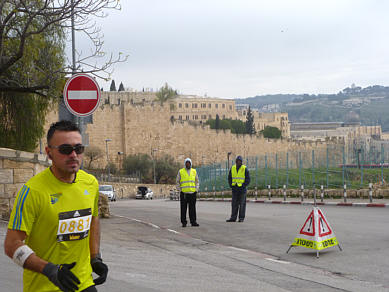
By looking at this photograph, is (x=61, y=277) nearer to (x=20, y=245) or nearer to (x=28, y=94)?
(x=20, y=245)

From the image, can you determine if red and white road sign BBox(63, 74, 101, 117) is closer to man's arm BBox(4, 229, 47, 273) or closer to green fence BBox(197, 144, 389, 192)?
man's arm BBox(4, 229, 47, 273)

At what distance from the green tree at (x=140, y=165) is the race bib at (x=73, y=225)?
233 ft

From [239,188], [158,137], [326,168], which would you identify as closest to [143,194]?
[326,168]

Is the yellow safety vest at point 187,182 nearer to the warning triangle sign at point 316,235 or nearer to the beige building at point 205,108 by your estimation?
the warning triangle sign at point 316,235

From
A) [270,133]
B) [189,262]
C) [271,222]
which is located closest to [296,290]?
[189,262]

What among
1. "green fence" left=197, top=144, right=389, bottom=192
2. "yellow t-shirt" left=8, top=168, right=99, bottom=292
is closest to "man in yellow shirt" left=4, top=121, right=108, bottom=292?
"yellow t-shirt" left=8, top=168, right=99, bottom=292

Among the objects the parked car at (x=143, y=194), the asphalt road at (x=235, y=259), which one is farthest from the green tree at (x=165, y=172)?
the asphalt road at (x=235, y=259)

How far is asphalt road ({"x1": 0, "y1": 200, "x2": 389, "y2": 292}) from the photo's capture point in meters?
7.40

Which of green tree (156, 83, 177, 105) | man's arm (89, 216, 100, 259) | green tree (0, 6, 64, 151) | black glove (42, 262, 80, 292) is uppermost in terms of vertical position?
green tree (156, 83, 177, 105)

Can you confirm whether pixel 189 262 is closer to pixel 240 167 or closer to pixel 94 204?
pixel 94 204

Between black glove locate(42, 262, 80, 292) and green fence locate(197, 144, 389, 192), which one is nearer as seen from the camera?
→ black glove locate(42, 262, 80, 292)

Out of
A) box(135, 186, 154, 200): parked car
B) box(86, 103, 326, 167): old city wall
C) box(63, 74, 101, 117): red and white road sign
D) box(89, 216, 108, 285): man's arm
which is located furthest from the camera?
box(86, 103, 326, 167): old city wall

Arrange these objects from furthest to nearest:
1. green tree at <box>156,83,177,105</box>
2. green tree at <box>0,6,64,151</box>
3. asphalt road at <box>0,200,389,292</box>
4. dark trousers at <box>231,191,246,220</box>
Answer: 1. green tree at <box>156,83,177,105</box>
2. green tree at <box>0,6,64,151</box>
3. dark trousers at <box>231,191,246,220</box>
4. asphalt road at <box>0,200,389,292</box>

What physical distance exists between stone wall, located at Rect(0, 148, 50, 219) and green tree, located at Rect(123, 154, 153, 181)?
201 feet
